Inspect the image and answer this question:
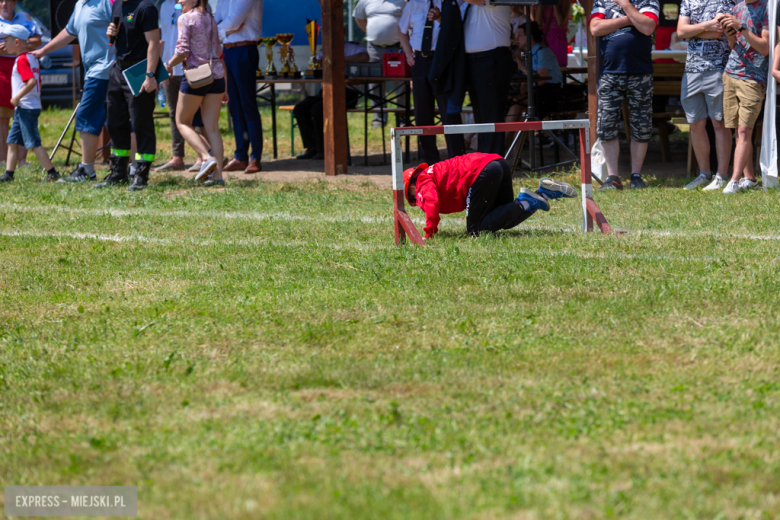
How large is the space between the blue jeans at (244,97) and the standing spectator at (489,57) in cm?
270

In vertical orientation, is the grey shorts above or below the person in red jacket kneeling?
above

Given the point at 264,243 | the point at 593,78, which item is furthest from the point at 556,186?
the point at 593,78

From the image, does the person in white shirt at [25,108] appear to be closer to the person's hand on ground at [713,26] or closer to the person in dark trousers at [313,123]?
the person in dark trousers at [313,123]

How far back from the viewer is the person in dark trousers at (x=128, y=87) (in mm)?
8781

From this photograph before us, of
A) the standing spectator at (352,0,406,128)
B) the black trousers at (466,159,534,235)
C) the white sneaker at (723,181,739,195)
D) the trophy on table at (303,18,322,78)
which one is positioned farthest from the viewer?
the standing spectator at (352,0,406,128)

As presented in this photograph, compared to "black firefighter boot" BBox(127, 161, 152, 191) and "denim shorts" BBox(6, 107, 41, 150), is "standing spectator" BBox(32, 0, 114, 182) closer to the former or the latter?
"denim shorts" BBox(6, 107, 41, 150)

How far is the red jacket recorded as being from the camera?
6.02 meters

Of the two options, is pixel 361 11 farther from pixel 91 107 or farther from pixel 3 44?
pixel 3 44

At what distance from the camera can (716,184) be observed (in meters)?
8.41

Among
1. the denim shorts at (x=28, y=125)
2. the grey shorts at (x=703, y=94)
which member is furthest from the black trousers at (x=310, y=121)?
the grey shorts at (x=703, y=94)

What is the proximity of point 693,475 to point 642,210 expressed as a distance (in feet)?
16.3

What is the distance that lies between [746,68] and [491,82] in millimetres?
2346

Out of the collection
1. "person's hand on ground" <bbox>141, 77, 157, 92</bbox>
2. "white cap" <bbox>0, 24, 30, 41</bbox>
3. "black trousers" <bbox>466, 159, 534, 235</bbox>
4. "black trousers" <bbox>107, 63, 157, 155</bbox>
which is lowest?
"black trousers" <bbox>466, 159, 534, 235</bbox>

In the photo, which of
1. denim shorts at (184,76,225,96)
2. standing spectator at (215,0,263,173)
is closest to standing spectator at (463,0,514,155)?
denim shorts at (184,76,225,96)
